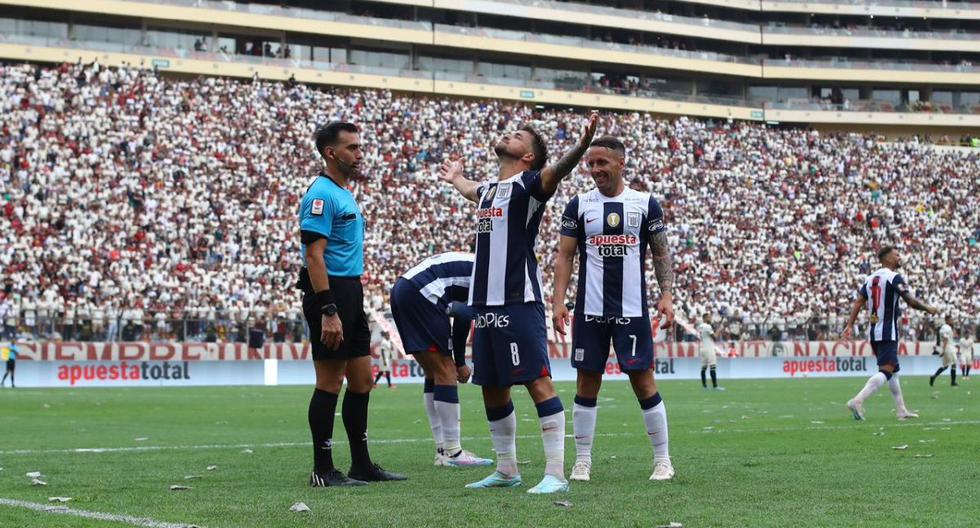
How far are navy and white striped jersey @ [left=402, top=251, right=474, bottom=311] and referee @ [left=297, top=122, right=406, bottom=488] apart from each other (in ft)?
5.42

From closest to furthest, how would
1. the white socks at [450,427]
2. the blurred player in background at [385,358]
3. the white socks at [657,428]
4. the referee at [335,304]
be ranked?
1. the referee at [335,304]
2. the white socks at [657,428]
3. the white socks at [450,427]
4. the blurred player in background at [385,358]

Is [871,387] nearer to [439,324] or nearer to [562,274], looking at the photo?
[439,324]

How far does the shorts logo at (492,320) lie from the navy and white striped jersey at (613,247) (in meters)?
1.18

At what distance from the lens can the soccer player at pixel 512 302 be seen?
8570mm

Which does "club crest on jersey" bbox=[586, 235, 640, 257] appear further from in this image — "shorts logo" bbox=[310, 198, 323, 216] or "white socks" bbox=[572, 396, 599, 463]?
"shorts logo" bbox=[310, 198, 323, 216]

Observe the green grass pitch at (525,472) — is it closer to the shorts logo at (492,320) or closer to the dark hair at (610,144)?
the shorts logo at (492,320)

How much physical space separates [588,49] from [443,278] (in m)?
68.6

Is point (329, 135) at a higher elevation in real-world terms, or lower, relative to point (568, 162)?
higher

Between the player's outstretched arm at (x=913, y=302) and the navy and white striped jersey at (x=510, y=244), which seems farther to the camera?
the player's outstretched arm at (x=913, y=302)

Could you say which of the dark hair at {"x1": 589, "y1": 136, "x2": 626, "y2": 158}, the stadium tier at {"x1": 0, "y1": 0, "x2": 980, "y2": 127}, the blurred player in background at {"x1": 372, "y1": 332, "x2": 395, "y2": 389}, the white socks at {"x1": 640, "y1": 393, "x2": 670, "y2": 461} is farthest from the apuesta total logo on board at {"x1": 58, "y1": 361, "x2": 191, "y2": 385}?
the stadium tier at {"x1": 0, "y1": 0, "x2": 980, "y2": 127}

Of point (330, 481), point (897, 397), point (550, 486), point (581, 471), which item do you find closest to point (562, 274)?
point (581, 471)

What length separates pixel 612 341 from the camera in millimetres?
9688

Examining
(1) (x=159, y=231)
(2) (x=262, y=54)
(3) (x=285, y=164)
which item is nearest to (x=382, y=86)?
(2) (x=262, y=54)

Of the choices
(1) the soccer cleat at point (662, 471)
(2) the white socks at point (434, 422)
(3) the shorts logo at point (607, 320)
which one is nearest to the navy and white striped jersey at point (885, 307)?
(2) the white socks at point (434, 422)
